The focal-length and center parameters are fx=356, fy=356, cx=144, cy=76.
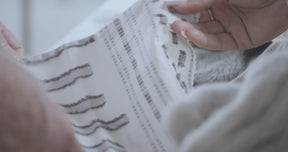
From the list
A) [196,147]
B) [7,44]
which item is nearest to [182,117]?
[196,147]

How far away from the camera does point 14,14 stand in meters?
0.77

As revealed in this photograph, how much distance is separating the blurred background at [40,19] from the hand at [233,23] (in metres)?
0.42

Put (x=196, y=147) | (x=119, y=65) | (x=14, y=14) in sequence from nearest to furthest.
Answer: (x=196, y=147), (x=119, y=65), (x=14, y=14)

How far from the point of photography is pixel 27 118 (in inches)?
A: 7.3

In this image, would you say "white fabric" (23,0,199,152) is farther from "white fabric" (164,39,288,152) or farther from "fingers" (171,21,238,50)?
"white fabric" (164,39,288,152)

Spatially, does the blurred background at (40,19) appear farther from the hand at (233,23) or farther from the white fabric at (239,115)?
the white fabric at (239,115)

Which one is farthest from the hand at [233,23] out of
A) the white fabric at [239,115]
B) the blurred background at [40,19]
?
the blurred background at [40,19]

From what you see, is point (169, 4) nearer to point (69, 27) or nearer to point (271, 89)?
point (271, 89)

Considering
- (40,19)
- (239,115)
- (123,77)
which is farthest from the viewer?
(40,19)

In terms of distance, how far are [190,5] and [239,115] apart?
0.89 feet

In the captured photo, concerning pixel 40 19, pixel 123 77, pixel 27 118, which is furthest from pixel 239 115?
pixel 40 19

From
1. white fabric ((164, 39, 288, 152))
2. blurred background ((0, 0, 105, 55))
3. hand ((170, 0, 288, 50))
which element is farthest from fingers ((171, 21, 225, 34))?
blurred background ((0, 0, 105, 55))

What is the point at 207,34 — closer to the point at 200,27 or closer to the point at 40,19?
the point at 200,27

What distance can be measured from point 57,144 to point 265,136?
11cm
